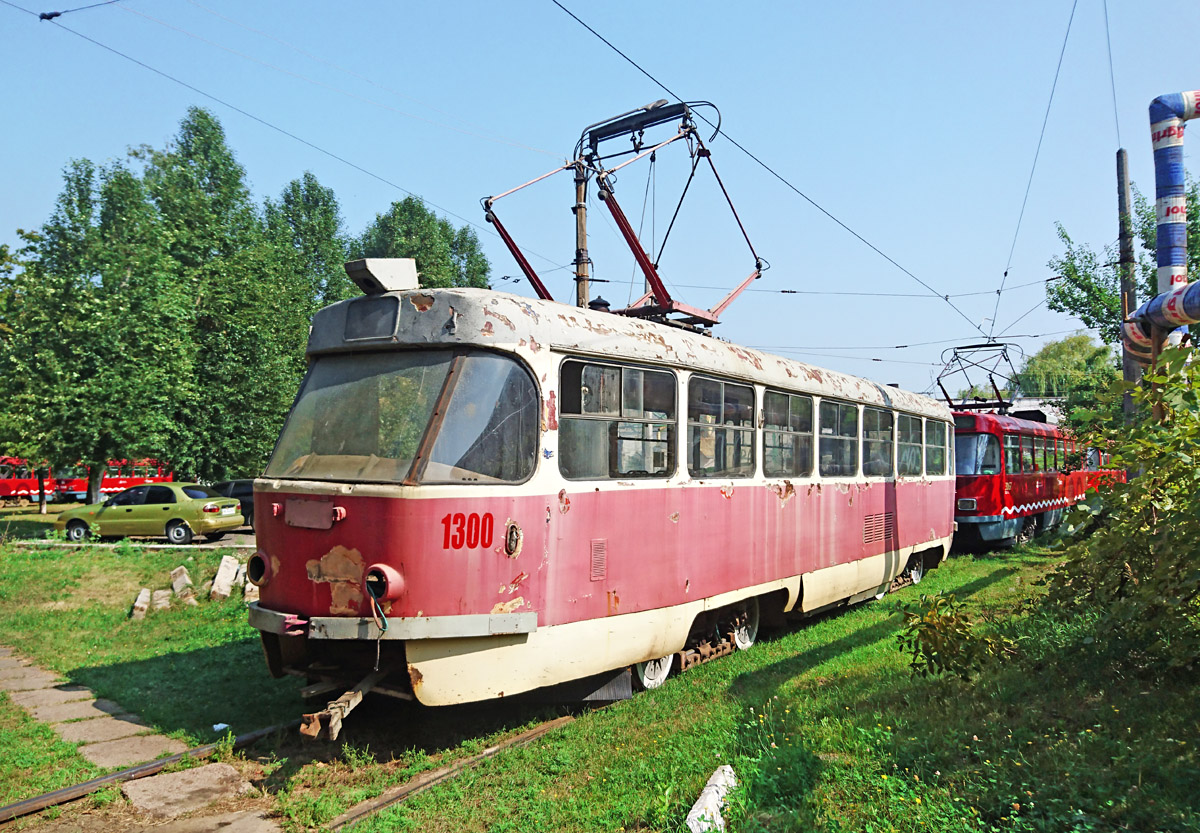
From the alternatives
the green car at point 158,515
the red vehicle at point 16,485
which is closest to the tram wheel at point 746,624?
the green car at point 158,515

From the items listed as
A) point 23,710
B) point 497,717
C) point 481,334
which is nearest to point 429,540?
point 481,334

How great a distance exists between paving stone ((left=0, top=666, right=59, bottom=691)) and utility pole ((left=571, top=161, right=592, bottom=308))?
33.9 ft

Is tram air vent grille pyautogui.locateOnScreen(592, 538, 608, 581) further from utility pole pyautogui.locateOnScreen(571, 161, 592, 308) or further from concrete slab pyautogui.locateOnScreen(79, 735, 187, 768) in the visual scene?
utility pole pyautogui.locateOnScreen(571, 161, 592, 308)

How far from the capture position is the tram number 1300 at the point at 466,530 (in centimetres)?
530

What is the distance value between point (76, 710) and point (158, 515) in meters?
14.0

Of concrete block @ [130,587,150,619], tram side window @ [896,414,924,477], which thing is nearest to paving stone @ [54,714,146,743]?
concrete block @ [130,587,150,619]

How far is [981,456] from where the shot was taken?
17.2 metres

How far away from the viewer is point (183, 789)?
5074mm

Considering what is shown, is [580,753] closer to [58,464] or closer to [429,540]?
[429,540]

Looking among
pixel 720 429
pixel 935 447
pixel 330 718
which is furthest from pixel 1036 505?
pixel 330 718

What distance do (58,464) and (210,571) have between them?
11971 mm

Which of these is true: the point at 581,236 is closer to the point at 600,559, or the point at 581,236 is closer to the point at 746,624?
the point at 746,624

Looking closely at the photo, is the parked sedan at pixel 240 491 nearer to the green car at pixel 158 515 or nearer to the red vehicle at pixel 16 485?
the green car at pixel 158 515

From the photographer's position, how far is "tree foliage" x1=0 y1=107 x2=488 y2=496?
20516mm
